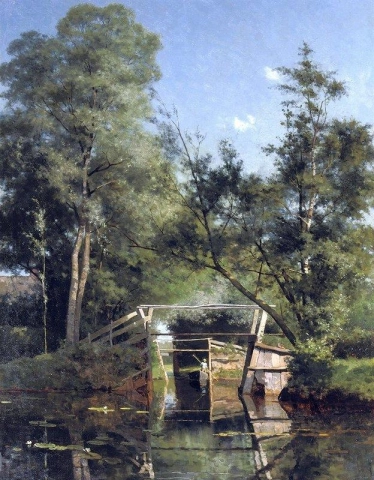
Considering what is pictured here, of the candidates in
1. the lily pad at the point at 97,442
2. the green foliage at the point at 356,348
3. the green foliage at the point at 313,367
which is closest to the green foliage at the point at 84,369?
the green foliage at the point at 356,348

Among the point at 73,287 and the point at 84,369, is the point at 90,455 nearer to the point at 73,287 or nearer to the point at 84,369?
the point at 84,369

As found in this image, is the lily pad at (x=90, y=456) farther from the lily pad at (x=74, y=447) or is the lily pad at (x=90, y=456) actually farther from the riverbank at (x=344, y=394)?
the riverbank at (x=344, y=394)

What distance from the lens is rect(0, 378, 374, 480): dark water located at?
8781 mm

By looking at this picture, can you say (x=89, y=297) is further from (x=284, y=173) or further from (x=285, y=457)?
(x=285, y=457)

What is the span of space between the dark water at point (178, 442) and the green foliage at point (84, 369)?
3035 millimetres

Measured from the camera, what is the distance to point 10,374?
21609 mm

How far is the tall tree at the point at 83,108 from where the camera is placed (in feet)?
81.5

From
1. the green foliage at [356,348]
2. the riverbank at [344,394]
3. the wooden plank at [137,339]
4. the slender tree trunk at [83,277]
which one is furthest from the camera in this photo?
the slender tree trunk at [83,277]

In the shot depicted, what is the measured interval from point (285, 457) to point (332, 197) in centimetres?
854

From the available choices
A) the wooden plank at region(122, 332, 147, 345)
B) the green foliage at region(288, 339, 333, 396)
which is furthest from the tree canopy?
the wooden plank at region(122, 332, 147, 345)

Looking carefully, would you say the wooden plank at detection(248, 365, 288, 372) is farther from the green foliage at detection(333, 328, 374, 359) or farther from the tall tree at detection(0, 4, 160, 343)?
the tall tree at detection(0, 4, 160, 343)

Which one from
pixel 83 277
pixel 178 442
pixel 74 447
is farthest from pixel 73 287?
pixel 74 447

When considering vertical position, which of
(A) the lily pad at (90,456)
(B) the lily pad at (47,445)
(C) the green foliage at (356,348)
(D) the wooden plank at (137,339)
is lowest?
(A) the lily pad at (90,456)

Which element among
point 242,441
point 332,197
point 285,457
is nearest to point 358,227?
point 332,197
